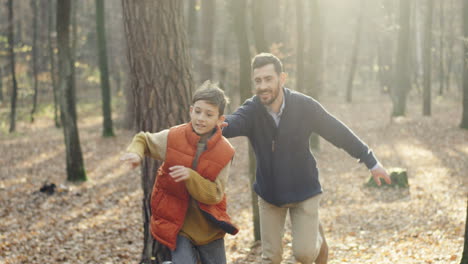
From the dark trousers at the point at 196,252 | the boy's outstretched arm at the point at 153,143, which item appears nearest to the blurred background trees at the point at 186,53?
the boy's outstretched arm at the point at 153,143

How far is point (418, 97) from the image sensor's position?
105 feet

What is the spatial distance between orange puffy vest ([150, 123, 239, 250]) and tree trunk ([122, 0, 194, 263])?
136cm

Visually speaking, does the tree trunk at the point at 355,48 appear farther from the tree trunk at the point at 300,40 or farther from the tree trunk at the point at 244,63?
the tree trunk at the point at 244,63

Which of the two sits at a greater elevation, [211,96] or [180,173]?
[211,96]

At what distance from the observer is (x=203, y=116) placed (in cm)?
351

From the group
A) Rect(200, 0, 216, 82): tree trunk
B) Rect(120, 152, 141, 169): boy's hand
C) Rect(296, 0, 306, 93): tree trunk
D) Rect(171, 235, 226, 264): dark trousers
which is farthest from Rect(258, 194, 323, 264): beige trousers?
Rect(200, 0, 216, 82): tree trunk

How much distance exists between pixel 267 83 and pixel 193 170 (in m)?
1.27

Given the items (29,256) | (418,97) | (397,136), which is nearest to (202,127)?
(29,256)

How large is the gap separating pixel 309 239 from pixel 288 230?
14.2 ft

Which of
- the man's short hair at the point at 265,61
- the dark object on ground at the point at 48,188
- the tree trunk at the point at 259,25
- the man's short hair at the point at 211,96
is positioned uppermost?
the tree trunk at the point at 259,25

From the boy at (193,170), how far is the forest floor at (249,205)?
3.44 m

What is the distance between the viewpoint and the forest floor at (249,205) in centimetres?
704

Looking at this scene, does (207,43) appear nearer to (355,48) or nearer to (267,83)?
(355,48)

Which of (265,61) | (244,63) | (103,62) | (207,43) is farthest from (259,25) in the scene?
(207,43)
